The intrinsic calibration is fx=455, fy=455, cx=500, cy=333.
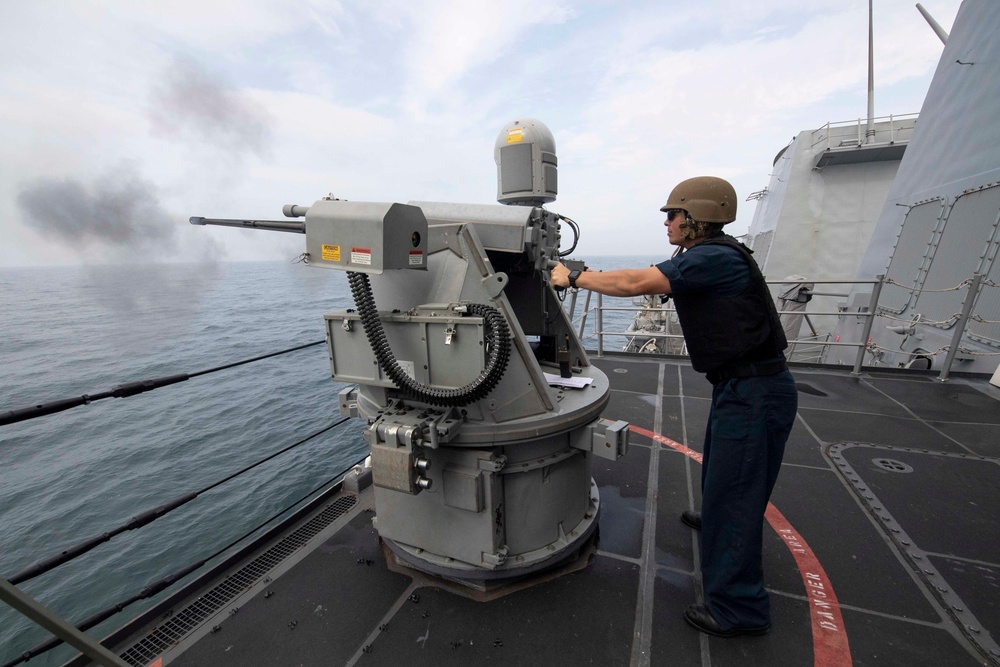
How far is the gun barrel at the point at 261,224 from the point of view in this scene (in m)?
2.41

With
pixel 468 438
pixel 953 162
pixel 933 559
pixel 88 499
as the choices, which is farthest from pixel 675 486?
pixel 88 499

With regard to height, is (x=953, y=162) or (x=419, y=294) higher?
(x=953, y=162)

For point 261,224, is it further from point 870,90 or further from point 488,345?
point 870,90

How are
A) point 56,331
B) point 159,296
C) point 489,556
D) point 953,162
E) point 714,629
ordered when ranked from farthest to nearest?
point 159,296, point 56,331, point 953,162, point 489,556, point 714,629

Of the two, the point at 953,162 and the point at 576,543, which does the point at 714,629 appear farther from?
the point at 953,162

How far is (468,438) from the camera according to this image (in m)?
2.28

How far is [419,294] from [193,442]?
11009 mm

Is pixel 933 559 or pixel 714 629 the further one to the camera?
pixel 933 559

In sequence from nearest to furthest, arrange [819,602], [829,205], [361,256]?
[361,256]
[819,602]
[829,205]

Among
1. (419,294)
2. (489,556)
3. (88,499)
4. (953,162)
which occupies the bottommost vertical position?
(88,499)

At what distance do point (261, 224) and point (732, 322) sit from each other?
8.11 ft

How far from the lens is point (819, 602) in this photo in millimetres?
2426

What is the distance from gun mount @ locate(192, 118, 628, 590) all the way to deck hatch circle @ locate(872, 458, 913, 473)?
274cm

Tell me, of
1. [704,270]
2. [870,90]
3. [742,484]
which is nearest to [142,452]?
[742,484]
